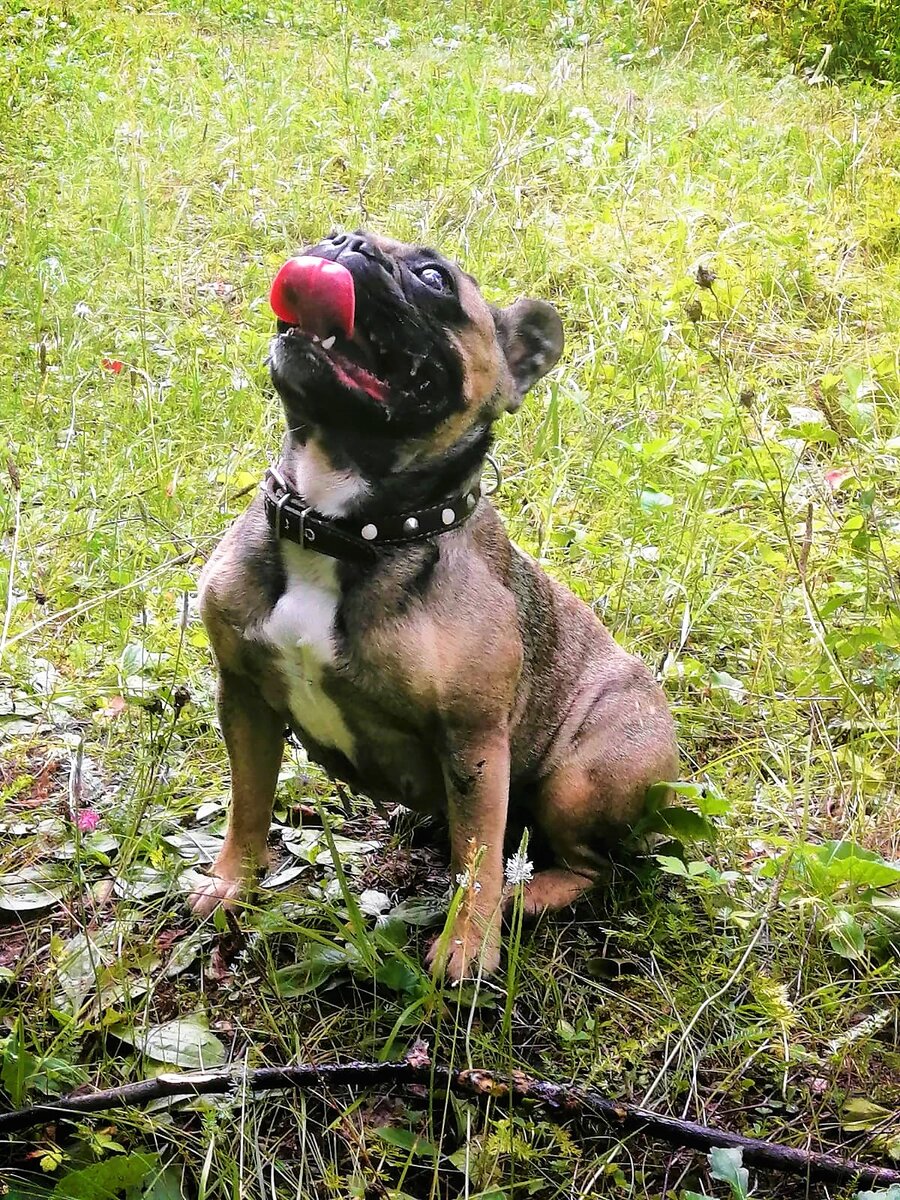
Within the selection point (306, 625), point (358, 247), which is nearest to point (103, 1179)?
point (306, 625)

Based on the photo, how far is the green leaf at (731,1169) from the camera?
5.88 ft

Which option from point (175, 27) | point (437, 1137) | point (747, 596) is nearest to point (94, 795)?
point (437, 1137)

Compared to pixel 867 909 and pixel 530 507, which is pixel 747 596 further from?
pixel 867 909

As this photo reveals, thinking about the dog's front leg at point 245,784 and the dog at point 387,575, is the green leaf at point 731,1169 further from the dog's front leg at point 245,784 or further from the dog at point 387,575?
the dog's front leg at point 245,784

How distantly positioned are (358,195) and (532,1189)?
5308 mm

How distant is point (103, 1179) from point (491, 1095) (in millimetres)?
653

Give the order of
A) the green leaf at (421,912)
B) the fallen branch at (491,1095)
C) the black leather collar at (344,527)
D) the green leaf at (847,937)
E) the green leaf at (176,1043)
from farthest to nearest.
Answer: the green leaf at (421,912) → the green leaf at (847,937) → the black leather collar at (344,527) → the green leaf at (176,1043) → the fallen branch at (491,1095)

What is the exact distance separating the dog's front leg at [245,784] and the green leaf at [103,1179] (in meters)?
0.67

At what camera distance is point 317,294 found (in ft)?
6.39

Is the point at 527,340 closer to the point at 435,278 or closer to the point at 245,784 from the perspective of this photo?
the point at 435,278

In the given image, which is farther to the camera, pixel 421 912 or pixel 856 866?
pixel 421 912

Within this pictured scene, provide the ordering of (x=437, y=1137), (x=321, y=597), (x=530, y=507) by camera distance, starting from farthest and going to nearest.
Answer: (x=530, y=507) < (x=321, y=597) < (x=437, y=1137)

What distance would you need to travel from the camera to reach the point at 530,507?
4082 mm

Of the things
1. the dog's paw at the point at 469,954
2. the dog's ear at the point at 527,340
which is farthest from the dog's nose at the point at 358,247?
the dog's paw at the point at 469,954
